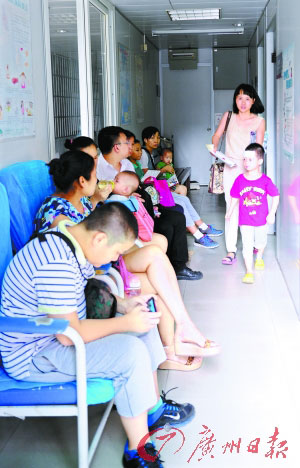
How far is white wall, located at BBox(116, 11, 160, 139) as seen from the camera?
706 cm

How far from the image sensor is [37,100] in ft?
12.4

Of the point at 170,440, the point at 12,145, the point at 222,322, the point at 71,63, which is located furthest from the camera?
the point at 71,63

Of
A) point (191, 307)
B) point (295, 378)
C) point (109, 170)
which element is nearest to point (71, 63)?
point (109, 170)

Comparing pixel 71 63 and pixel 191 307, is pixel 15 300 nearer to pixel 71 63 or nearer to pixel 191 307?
pixel 191 307

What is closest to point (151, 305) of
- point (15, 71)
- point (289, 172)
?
point (15, 71)

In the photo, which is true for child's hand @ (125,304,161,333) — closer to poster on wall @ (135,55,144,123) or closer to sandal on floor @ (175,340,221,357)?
sandal on floor @ (175,340,221,357)

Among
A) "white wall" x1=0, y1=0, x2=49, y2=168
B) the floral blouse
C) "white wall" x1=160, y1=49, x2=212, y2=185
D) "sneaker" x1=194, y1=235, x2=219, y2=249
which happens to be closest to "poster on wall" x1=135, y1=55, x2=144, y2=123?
"sneaker" x1=194, y1=235, x2=219, y2=249

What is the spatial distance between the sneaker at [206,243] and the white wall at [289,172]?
86 centimetres

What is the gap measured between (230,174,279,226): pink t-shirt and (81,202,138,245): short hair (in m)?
2.89

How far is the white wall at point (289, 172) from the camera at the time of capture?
409cm

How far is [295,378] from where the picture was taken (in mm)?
3092

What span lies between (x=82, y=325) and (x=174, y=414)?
2.63ft

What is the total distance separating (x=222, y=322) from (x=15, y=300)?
2053 millimetres

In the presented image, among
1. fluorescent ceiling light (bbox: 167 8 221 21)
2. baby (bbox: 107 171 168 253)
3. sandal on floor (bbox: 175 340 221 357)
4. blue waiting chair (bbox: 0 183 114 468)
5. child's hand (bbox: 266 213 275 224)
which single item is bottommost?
sandal on floor (bbox: 175 340 221 357)
